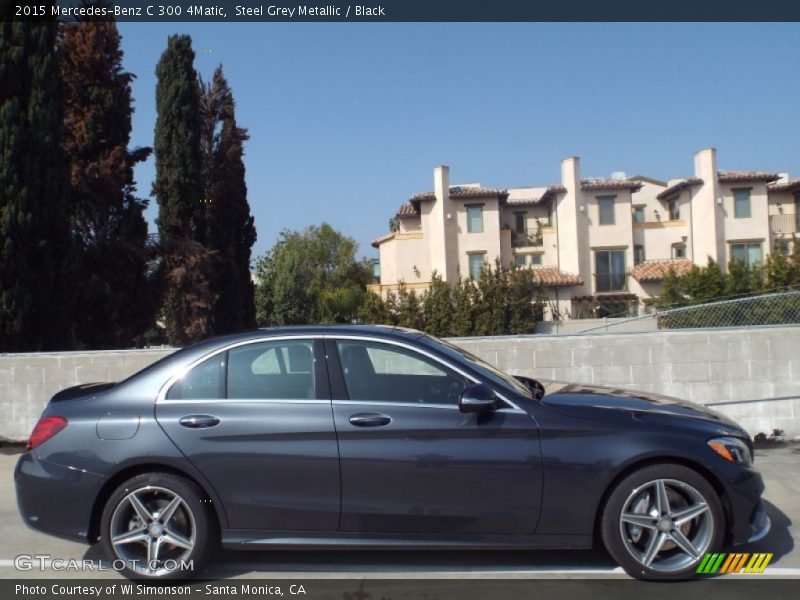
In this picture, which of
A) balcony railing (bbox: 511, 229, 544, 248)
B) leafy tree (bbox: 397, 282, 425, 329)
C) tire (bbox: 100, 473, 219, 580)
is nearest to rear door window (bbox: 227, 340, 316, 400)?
tire (bbox: 100, 473, 219, 580)

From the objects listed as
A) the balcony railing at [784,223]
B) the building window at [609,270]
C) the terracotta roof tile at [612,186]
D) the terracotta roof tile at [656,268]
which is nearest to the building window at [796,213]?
the balcony railing at [784,223]

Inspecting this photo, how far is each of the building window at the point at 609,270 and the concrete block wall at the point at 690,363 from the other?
115 feet

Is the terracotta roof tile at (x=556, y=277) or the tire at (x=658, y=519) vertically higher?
the terracotta roof tile at (x=556, y=277)

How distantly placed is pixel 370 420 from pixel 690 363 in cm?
500

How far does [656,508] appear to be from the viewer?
4457mm

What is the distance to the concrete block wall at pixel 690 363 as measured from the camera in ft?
26.7

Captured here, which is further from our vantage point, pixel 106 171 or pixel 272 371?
pixel 106 171

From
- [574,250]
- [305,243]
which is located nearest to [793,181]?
[574,250]

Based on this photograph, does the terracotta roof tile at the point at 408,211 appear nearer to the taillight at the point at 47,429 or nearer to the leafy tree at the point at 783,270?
the leafy tree at the point at 783,270

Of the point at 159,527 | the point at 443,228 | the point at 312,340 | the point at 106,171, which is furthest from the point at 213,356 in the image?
the point at 443,228

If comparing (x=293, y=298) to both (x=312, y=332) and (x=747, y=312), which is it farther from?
(x=312, y=332)

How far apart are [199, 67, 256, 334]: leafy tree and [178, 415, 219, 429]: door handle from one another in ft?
61.1

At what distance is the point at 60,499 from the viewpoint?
182 inches

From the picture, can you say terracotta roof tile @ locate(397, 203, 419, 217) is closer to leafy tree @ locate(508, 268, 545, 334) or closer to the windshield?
leafy tree @ locate(508, 268, 545, 334)
